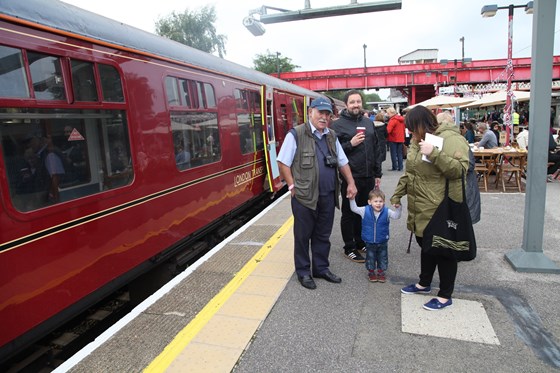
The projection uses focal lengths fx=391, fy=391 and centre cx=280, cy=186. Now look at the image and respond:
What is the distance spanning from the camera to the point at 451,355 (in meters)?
2.62

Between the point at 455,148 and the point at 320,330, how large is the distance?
173 centimetres

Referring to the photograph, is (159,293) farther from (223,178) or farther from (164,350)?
(223,178)

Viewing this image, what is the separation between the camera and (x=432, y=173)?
3074 millimetres

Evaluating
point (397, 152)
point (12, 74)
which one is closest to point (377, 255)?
point (12, 74)

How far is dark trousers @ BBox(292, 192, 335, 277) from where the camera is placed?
371 cm

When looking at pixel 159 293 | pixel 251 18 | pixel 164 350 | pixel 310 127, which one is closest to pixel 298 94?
pixel 251 18

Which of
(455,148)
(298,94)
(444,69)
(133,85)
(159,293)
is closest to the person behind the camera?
(455,148)

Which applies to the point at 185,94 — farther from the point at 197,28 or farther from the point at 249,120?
the point at 197,28

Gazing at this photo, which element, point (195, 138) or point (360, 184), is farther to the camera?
point (195, 138)

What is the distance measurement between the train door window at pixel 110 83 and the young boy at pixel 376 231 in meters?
2.51

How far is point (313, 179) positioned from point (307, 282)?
3.22 ft

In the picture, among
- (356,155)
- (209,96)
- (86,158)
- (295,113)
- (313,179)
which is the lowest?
(313,179)

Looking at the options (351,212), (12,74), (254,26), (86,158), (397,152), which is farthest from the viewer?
(397,152)

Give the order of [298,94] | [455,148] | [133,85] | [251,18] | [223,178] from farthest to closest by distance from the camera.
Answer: [298,94], [251,18], [223,178], [133,85], [455,148]
